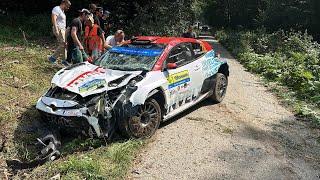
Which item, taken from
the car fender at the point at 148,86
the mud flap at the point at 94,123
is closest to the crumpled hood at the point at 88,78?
the car fender at the point at 148,86

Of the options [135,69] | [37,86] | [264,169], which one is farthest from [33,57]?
[264,169]

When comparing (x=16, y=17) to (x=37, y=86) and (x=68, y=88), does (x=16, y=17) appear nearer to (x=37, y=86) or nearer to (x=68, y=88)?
(x=37, y=86)

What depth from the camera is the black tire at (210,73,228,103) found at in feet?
33.7

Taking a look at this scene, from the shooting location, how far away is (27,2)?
67.0 ft

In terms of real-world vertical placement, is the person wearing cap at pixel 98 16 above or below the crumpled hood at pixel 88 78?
above

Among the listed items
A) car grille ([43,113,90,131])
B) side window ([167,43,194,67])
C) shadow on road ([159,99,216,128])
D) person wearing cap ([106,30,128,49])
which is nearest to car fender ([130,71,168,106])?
side window ([167,43,194,67])

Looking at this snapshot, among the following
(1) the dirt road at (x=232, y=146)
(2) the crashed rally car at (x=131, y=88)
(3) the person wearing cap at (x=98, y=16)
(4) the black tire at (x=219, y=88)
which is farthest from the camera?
(3) the person wearing cap at (x=98, y=16)

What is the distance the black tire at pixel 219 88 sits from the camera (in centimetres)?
1028

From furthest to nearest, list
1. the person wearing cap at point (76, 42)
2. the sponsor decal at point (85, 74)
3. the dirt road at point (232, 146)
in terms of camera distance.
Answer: the person wearing cap at point (76, 42)
the sponsor decal at point (85, 74)
the dirt road at point (232, 146)

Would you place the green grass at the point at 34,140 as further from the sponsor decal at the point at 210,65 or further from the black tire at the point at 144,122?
the sponsor decal at the point at 210,65

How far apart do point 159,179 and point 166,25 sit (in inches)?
548

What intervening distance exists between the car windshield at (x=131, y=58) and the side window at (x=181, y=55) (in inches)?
11.5

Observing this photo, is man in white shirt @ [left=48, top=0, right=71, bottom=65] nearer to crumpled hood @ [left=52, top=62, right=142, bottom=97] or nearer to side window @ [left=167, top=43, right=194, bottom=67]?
crumpled hood @ [left=52, top=62, right=142, bottom=97]

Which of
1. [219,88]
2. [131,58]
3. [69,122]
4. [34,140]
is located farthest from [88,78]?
[219,88]
